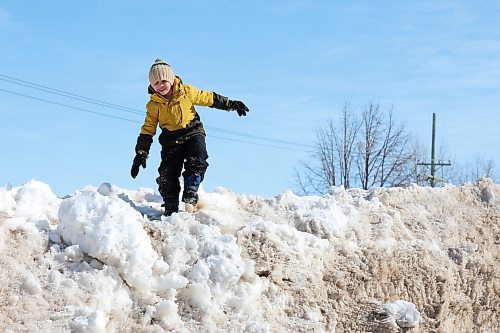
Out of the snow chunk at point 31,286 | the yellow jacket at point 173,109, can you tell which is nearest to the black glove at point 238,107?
the yellow jacket at point 173,109

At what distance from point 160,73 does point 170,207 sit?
4.16ft

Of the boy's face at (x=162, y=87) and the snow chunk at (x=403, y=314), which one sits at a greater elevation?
the boy's face at (x=162, y=87)

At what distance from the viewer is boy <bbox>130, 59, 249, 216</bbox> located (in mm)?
7621

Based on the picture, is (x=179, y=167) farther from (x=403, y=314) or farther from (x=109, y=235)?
(x=403, y=314)

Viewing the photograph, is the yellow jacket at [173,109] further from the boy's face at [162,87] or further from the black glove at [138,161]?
the black glove at [138,161]

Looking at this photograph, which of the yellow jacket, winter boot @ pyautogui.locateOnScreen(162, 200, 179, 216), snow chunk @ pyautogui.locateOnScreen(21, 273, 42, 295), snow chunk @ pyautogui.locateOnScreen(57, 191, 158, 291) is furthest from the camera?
the yellow jacket

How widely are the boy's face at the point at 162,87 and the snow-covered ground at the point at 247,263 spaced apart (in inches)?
39.7

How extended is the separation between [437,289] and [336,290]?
1.17 meters

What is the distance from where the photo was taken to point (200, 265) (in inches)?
252

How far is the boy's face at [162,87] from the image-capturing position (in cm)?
758

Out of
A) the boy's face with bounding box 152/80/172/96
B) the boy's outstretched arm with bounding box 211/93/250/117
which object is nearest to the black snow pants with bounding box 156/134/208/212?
the boy's outstretched arm with bounding box 211/93/250/117

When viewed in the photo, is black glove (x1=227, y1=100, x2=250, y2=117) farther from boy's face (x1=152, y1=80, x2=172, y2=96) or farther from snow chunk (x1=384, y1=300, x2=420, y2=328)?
snow chunk (x1=384, y1=300, x2=420, y2=328)

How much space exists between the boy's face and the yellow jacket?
45mm

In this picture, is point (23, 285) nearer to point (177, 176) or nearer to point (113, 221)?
point (113, 221)
